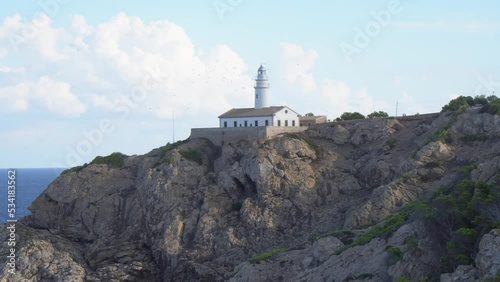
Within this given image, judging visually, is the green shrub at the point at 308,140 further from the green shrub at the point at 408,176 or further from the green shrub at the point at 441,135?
the green shrub at the point at 441,135

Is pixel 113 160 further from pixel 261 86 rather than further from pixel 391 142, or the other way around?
pixel 391 142

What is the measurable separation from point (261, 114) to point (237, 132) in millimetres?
3555

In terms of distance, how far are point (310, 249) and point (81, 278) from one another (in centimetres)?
1598

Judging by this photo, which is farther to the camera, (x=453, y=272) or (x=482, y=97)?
(x=482, y=97)

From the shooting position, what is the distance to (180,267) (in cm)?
5784

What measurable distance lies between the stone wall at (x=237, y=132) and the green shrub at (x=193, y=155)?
287cm

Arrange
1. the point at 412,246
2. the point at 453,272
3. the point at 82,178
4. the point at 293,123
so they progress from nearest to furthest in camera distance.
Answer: the point at 453,272
the point at 412,246
the point at 82,178
the point at 293,123

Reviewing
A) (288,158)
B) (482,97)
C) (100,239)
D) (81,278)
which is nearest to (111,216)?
(100,239)

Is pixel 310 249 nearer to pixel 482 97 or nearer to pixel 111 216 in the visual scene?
pixel 111 216

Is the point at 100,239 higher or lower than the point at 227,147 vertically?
lower

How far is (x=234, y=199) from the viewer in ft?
206

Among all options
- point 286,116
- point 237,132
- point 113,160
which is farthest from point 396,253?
point 113,160

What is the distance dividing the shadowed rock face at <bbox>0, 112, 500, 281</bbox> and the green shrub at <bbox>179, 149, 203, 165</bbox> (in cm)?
38

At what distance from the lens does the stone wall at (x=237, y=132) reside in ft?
220
